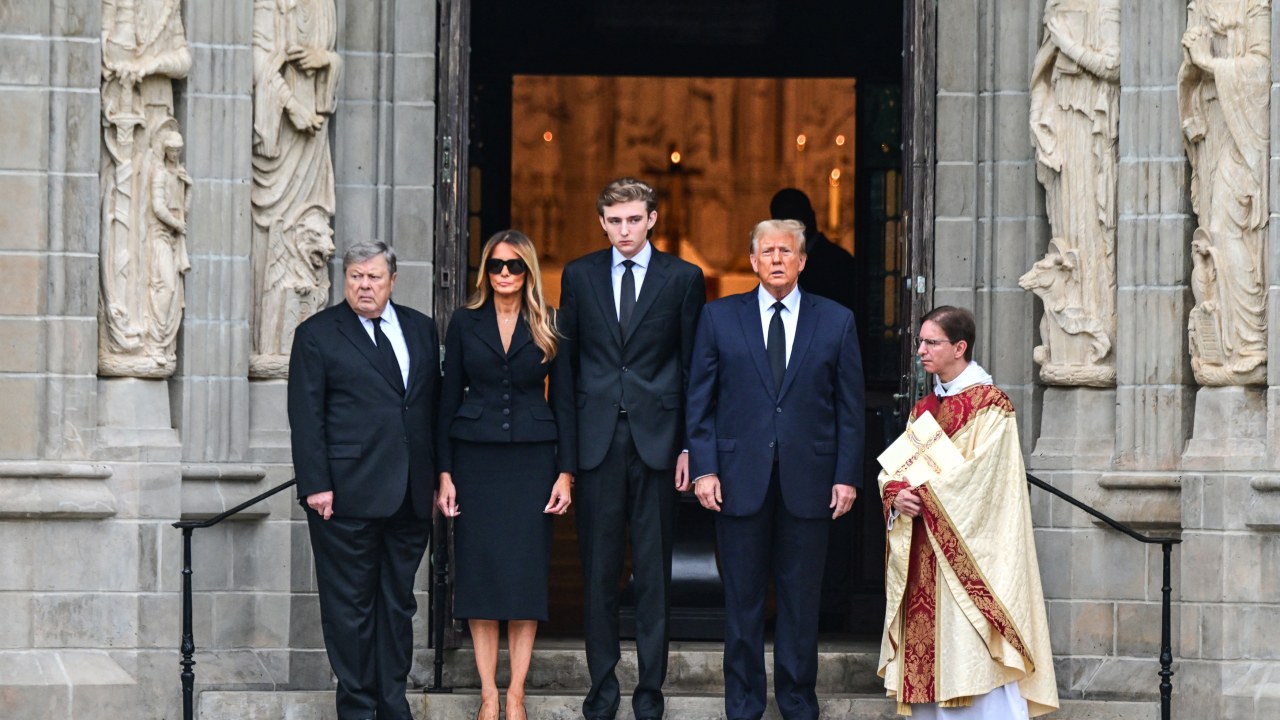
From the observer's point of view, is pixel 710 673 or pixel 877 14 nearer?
pixel 710 673

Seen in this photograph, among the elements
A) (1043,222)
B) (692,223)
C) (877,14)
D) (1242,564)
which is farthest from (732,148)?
(1242,564)

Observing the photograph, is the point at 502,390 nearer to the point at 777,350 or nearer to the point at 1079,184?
the point at 777,350

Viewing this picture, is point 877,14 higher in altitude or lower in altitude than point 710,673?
higher

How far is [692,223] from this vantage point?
16531 millimetres

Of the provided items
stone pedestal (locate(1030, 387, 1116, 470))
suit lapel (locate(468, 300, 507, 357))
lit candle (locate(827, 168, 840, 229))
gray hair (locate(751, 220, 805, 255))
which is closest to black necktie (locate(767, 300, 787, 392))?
gray hair (locate(751, 220, 805, 255))

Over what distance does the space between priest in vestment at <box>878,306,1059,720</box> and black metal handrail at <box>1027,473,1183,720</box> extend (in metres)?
0.91

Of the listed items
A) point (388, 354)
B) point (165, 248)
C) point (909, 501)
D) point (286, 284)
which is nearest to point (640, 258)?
point (388, 354)

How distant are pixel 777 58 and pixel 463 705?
6.71 m

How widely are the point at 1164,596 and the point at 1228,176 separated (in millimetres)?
1876

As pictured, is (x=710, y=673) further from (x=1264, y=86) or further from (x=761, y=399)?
(x=1264, y=86)

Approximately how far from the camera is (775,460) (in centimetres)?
859

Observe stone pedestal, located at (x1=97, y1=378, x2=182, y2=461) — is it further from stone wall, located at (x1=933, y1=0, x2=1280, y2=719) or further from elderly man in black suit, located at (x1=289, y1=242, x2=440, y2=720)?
stone wall, located at (x1=933, y1=0, x2=1280, y2=719)

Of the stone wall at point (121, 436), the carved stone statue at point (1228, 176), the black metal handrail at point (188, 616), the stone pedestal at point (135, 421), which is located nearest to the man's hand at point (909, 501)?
the carved stone statue at point (1228, 176)

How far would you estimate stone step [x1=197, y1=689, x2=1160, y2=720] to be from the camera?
9.20 meters
